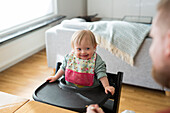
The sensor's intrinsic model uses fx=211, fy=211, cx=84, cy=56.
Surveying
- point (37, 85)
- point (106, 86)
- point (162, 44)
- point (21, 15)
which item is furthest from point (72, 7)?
point (162, 44)

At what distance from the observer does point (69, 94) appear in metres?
1.14

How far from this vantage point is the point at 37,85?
2.41 meters

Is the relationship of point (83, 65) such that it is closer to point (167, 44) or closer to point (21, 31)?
point (167, 44)

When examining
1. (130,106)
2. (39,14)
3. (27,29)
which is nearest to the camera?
(130,106)

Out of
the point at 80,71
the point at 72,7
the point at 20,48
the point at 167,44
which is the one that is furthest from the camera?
the point at 72,7

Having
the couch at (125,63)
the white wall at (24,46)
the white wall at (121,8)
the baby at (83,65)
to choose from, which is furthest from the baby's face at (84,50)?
the white wall at (121,8)

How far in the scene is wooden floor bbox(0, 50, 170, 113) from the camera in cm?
202

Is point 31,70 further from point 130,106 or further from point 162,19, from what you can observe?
point 162,19

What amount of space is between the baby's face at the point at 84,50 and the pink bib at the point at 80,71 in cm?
3

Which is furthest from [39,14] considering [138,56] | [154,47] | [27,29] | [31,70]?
[154,47]

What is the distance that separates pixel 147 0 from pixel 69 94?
3.53m

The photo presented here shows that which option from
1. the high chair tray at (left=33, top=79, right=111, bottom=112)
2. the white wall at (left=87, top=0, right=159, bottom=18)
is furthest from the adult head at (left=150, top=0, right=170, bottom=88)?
the white wall at (left=87, top=0, right=159, bottom=18)

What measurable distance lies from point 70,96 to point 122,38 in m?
1.18

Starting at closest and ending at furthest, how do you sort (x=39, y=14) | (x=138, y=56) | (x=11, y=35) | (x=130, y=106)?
(x=130, y=106) < (x=138, y=56) < (x=11, y=35) < (x=39, y=14)
